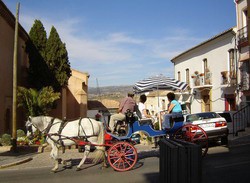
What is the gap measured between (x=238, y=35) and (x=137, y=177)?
1775 cm

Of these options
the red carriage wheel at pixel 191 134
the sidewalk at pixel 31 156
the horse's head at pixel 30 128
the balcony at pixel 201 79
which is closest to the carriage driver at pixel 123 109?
the red carriage wheel at pixel 191 134

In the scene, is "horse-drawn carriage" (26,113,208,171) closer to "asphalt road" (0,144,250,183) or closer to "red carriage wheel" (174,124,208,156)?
"red carriage wheel" (174,124,208,156)

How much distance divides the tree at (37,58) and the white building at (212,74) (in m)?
12.9

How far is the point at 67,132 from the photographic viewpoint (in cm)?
997

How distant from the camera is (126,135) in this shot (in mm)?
9977

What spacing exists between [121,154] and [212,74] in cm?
1979

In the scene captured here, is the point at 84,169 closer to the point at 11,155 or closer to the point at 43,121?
the point at 43,121

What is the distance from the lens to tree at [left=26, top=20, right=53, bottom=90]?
23.3 metres

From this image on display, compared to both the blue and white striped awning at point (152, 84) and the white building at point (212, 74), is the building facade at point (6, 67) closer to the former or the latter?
the blue and white striped awning at point (152, 84)

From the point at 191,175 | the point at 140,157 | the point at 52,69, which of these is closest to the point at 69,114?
the point at 52,69

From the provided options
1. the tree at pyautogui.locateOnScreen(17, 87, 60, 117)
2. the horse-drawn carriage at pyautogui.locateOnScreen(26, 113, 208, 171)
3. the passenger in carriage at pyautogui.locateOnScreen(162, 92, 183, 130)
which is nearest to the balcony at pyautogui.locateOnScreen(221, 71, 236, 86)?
the tree at pyautogui.locateOnScreen(17, 87, 60, 117)

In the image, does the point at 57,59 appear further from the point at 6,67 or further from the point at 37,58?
the point at 6,67

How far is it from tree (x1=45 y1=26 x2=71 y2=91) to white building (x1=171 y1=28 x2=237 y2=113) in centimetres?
1172

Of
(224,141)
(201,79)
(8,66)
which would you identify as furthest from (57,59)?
(224,141)
